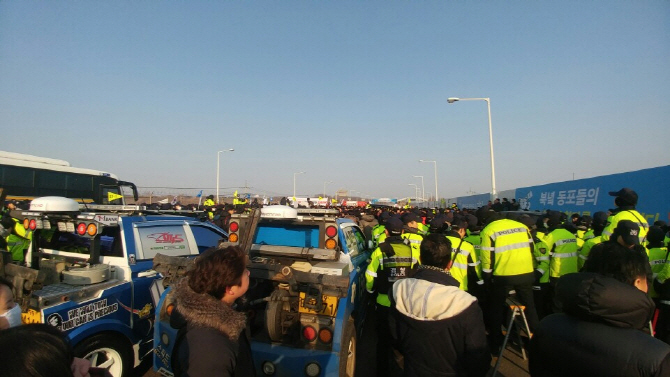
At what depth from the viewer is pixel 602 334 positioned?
1611 mm

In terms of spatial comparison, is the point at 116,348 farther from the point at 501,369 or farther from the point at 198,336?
the point at 501,369

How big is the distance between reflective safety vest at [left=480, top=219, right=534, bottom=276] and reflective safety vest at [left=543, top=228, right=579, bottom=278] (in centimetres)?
91

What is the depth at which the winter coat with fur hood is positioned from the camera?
1716 millimetres

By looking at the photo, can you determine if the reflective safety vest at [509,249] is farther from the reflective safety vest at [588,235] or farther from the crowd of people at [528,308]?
the reflective safety vest at [588,235]

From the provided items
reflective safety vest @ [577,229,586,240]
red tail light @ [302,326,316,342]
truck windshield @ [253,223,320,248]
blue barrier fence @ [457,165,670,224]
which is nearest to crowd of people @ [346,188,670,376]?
red tail light @ [302,326,316,342]

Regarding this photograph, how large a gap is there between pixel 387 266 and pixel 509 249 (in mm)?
1866

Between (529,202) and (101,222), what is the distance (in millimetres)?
18709

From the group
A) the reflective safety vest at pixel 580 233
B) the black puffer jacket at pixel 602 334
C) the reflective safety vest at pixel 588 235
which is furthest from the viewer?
the reflective safety vest at pixel 580 233

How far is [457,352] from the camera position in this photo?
7.57ft

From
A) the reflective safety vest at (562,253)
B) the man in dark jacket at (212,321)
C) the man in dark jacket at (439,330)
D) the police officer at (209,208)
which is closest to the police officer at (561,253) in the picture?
the reflective safety vest at (562,253)

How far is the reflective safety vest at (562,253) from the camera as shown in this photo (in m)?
5.33

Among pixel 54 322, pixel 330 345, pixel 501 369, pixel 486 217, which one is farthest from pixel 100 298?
pixel 486 217

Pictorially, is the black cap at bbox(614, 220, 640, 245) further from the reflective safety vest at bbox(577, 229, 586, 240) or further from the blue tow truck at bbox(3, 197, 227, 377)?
the blue tow truck at bbox(3, 197, 227, 377)

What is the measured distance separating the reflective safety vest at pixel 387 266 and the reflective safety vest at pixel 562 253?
2.72 meters
